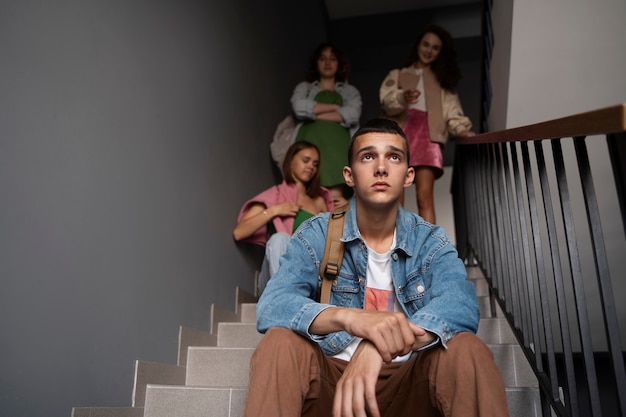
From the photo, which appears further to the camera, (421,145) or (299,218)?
(421,145)

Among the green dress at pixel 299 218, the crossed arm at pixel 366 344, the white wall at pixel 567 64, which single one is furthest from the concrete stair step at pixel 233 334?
the white wall at pixel 567 64

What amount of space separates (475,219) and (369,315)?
1.83m

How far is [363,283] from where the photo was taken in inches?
58.7

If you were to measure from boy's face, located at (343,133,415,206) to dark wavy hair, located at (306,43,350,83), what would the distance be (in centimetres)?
232

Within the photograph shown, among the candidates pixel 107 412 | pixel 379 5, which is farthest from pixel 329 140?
pixel 379 5

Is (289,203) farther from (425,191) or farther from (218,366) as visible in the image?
(218,366)

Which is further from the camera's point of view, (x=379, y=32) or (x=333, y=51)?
(x=379, y=32)

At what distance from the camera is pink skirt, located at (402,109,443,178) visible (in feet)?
10.4

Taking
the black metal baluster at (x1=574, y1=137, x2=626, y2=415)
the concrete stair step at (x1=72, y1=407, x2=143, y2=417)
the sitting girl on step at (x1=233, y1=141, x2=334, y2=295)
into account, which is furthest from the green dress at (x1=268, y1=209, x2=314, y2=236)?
the black metal baluster at (x1=574, y1=137, x2=626, y2=415)

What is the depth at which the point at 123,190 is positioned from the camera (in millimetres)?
1996

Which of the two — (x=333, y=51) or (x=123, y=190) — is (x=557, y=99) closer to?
(x=333, y=51)

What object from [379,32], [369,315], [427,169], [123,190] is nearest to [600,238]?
[369,315]

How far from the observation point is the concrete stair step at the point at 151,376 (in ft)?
6.41

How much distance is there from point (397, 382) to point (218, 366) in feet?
4.03
